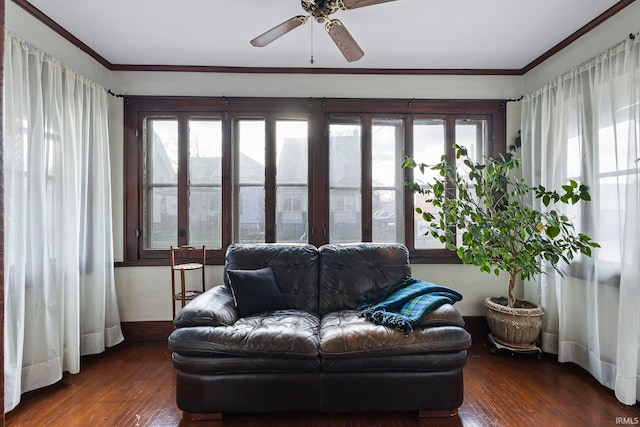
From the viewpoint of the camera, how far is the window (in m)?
3.46

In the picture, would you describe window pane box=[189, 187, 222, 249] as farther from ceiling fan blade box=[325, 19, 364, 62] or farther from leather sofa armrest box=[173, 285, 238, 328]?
ceiling fan blade box=[325, 19, 364, 62]

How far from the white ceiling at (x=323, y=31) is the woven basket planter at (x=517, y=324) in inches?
94.5

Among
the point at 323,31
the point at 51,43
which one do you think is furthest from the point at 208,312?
the point at 51,43

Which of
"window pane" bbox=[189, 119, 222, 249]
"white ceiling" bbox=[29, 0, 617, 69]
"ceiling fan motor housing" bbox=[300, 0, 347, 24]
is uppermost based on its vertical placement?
"white ceiling" bbox=[29, 0, 617, 69]

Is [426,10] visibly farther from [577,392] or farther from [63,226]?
[63,226]

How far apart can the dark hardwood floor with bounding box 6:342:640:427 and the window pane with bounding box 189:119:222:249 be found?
4.17ft

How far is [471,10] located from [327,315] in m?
2.59

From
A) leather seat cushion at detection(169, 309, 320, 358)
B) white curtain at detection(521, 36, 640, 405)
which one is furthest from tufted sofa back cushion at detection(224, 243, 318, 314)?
white curtain at detection(521, 36, 640, 405)

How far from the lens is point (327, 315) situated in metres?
2.66

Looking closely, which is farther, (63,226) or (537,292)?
(537,292)

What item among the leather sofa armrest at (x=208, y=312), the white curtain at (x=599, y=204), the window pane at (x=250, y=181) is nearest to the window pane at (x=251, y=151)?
the window pane at (x=250, y=181)

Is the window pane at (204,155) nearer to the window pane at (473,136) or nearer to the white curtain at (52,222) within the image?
the white curtain at (52,222)

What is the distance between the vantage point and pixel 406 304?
2.42m

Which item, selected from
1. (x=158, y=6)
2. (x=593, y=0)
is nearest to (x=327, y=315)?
(x=158, y=6)
